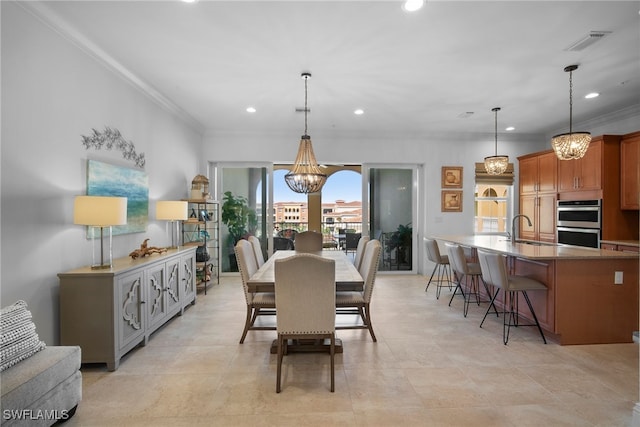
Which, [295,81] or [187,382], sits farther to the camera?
[295,81]

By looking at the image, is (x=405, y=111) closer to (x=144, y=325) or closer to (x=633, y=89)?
(x=633, y=89)

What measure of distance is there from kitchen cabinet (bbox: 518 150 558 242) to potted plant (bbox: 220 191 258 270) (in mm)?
5060

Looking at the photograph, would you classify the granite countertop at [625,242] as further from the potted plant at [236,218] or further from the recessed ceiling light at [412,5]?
the potted plant at [236,218]

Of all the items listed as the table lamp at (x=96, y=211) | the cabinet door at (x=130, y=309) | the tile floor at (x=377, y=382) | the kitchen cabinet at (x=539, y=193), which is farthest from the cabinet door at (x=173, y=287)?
the kitchen cabinet at (x=539, y=193)

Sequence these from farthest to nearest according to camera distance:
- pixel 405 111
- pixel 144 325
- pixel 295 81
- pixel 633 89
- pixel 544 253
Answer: pixel 405 111 → pixel 633 89 → pixel 295 81 → pixel 544 253 → pixel 144 325

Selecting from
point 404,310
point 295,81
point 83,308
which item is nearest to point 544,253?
point 404,310

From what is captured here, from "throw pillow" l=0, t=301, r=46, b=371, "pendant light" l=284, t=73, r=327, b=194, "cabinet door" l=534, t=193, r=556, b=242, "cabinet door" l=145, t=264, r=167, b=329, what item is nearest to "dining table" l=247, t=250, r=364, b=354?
"pendant light" l=284, t=73, r=327, b=194

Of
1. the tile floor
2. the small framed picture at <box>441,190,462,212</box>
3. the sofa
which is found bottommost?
the tile floor

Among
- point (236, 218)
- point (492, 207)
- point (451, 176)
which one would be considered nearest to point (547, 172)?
point (492, 207)

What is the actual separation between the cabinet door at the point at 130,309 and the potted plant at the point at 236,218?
129 inches

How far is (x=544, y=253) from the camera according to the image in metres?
3.22

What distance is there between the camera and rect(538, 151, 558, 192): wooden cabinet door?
5438 millimetres

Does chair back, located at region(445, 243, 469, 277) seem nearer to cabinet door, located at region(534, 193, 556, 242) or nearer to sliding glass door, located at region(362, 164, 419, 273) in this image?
sliding glass door, located at region(362, 164, 419, 273)

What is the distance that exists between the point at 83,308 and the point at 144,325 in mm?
615
